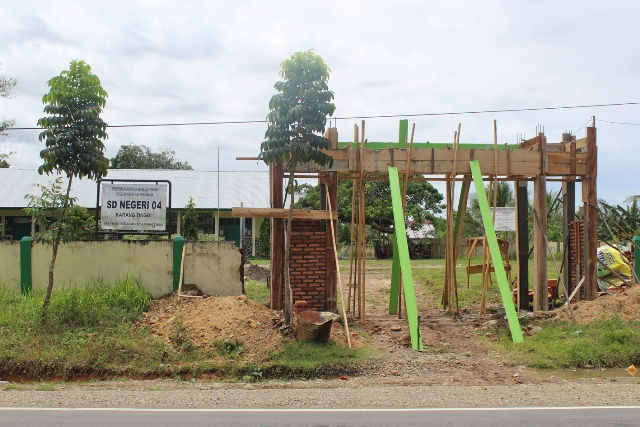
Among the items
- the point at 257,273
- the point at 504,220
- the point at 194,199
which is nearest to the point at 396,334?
the point at 504,220

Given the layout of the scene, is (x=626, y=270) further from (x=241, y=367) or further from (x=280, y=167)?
(x=241, y=367)

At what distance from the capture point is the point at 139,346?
10055mm

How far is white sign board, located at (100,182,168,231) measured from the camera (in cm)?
1309

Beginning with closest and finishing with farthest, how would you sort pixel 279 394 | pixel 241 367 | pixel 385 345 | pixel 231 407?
pixel 231 407 → pixel 279 394 → pixel 241 367 → pixel 385 345

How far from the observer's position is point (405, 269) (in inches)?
450

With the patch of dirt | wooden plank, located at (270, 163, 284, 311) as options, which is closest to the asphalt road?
the patch of dirt

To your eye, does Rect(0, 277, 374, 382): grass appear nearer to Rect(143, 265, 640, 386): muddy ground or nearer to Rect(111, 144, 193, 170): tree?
Rect(143, 265, 640, 386): muddy ground

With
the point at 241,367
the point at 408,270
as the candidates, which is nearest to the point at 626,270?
the point at 408,270

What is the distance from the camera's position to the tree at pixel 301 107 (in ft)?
34.0

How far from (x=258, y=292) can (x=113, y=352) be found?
6077 mm

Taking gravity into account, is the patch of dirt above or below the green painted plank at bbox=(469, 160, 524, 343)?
below

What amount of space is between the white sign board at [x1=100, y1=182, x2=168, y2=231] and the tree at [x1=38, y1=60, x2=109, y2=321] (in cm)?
185

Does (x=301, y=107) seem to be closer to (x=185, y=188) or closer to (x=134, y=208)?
(x=134, y=208)

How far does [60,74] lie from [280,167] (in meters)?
4.39
